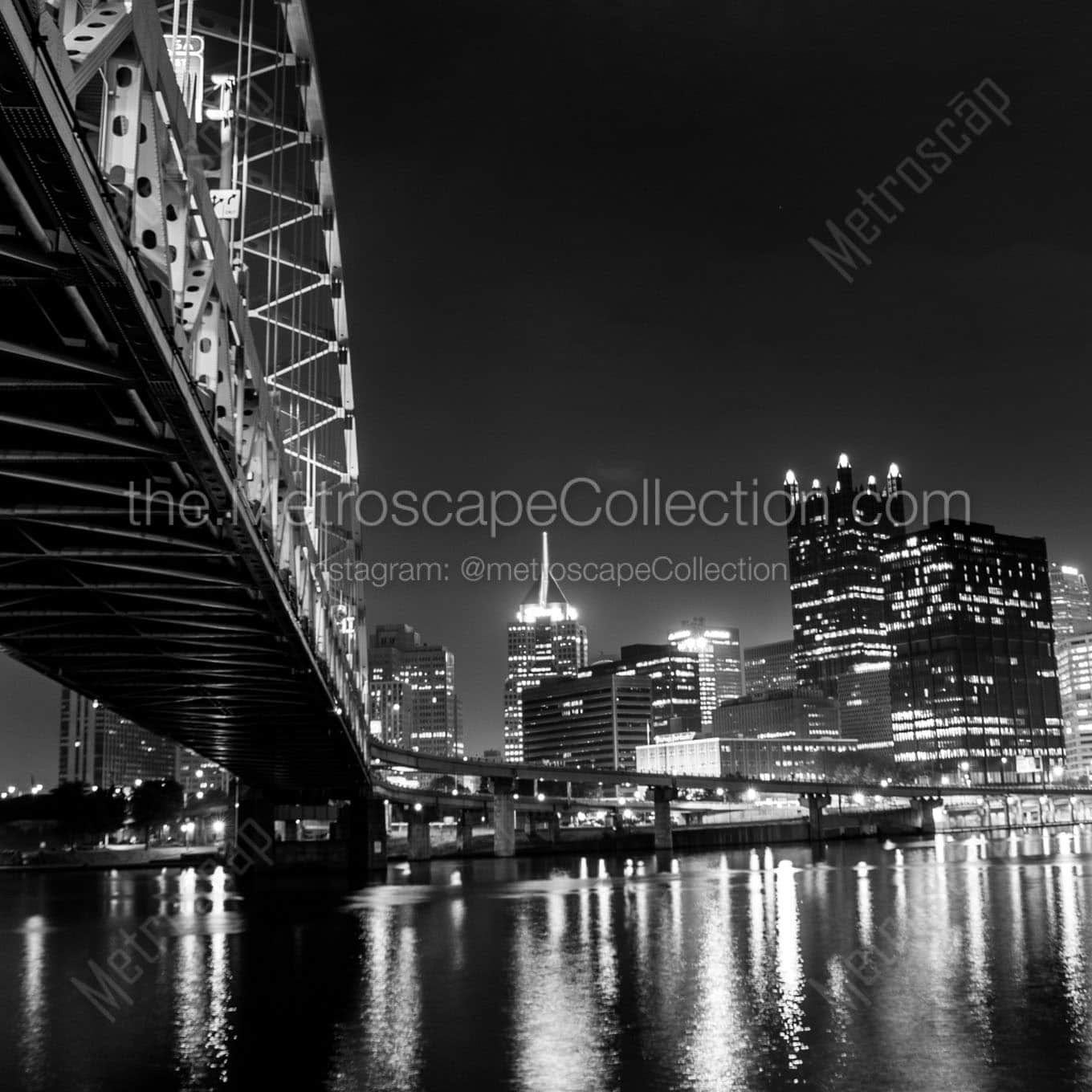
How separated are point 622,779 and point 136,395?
122 metres

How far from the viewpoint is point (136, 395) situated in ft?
55.3

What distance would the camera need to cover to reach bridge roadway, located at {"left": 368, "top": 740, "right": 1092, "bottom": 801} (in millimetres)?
108400

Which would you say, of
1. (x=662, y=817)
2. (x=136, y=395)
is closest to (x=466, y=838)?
(x=662, y=817)

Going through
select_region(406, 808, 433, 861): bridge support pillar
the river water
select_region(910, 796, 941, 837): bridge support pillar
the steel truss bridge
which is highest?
the steel truss bridge

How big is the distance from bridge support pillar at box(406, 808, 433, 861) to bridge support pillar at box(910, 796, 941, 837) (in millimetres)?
74183

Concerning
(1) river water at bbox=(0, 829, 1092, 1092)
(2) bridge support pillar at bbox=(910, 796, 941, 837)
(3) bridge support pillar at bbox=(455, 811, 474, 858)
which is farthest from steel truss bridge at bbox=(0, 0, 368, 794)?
(2) bridge support pillar at bbox=(910, 796, 941, 837)

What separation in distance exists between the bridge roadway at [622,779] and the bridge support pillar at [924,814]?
2.59ft

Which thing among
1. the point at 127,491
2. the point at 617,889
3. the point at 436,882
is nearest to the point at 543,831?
the point at 436,882

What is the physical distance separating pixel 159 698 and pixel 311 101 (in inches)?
1020

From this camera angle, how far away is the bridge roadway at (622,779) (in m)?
108

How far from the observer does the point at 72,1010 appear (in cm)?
2964

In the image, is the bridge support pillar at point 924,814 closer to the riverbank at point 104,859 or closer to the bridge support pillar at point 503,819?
the bridge support pillar at point 503,819

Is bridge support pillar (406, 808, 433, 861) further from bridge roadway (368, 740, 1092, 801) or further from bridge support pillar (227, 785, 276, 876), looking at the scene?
bridge support pillar (227, 785, 276, 876)

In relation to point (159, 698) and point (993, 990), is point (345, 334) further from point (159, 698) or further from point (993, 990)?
point (993, 990)
